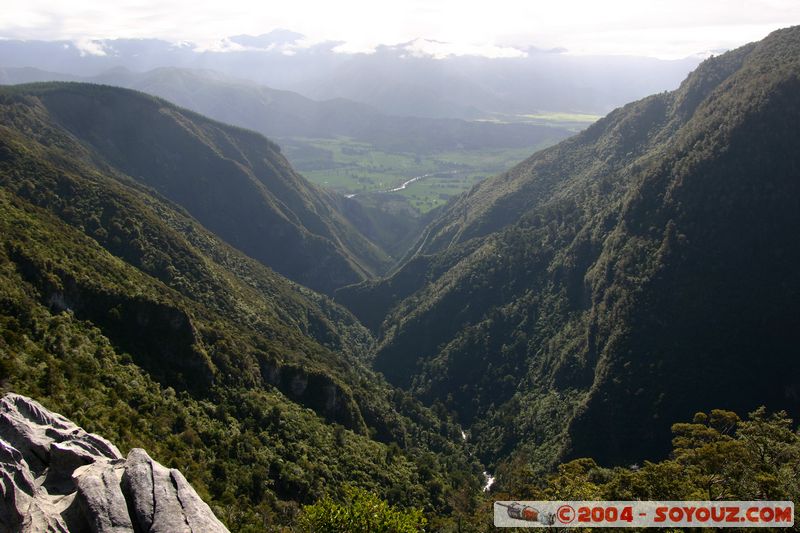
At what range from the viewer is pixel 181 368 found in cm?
7944

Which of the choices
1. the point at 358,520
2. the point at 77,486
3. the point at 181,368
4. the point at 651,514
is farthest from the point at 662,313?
the point at 77,486

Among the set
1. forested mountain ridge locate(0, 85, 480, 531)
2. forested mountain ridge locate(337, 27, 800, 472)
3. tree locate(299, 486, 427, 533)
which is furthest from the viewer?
forested mountain ridge locate(337, 27, 800, 472)

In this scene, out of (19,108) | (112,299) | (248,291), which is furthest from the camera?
(19,108)

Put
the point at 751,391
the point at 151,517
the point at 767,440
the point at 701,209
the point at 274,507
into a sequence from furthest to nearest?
the point at 701,209 < the point at 751,391 < the point at 274,507 < the point at 767,440 < the point at 151,517

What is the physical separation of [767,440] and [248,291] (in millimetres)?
122986

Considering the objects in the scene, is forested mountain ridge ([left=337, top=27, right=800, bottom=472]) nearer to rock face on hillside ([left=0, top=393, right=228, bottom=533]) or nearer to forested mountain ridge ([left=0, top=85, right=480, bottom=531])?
forested mountain ridge ([left=0, top=85, right=480, bottom=531])

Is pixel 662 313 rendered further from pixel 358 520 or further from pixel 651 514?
pixel 358 520

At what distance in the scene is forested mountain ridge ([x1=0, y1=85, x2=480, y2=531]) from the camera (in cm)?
5872

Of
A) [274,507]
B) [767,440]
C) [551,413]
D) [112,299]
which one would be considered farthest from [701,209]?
[112,299]

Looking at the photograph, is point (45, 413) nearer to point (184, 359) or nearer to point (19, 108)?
point (184, 359)

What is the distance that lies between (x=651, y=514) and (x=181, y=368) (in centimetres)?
6416

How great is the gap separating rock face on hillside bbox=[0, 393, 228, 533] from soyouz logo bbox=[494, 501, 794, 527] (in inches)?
971

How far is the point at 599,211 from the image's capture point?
623 ft

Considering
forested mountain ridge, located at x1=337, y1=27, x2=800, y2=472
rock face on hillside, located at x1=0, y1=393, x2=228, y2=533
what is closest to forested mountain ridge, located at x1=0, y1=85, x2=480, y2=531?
rock face on hillside, located at x1=0, y1=393, x2=228, y2=533
